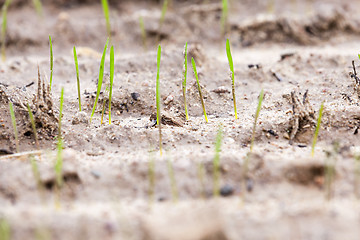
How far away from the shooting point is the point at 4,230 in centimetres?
130

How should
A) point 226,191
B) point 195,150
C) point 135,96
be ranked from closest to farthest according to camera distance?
point 226,191 < point 195,150 < point 135,96

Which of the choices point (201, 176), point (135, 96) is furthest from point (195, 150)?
point (135, 96)

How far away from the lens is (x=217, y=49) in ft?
13.1

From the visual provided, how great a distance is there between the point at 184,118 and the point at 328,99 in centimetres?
84

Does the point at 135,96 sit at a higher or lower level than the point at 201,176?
higher

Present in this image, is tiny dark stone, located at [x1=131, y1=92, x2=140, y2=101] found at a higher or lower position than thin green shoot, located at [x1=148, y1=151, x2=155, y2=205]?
higher

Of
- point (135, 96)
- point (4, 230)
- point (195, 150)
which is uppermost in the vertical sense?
point (135, 96)

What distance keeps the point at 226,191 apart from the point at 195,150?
0.38m

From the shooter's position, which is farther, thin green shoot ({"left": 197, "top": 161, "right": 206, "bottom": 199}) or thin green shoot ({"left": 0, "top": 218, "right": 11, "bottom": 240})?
thin green shoot ({"left": 197, "top": 161, "right": 206, "bottom": 199})

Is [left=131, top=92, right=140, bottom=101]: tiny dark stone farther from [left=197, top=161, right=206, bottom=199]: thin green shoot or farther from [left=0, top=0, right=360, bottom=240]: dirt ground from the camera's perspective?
[left=197, top=161, right=206, bottom=199]: thin green shoot

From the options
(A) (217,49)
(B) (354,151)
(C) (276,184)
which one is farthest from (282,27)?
(C) (276,184)

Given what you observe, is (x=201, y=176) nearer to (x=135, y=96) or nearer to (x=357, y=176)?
(x=357, y=176)

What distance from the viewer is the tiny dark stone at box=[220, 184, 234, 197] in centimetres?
159

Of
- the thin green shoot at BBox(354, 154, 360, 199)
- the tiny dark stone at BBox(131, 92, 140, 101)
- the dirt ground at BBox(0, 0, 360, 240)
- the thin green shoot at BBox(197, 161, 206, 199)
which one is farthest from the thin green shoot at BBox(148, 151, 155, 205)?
the tiny dark stone at BBox(131, 92, 140, 101)
